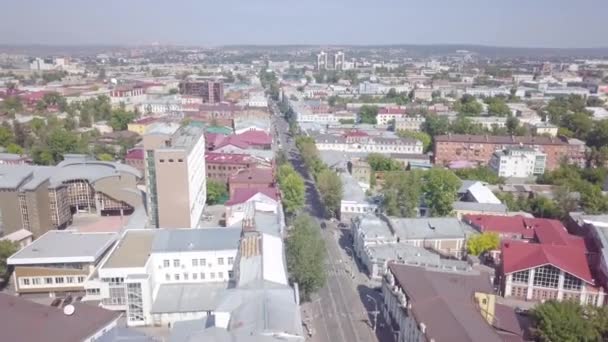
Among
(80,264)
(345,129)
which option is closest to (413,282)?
(80,264)

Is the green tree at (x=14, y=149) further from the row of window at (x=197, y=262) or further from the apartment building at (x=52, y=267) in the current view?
the row of window at (x=197, y=262)

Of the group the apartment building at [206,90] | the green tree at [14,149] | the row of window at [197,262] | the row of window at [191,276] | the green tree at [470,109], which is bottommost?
the row of window at [191,276]

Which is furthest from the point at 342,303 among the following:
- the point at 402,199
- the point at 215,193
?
the point at 215,193

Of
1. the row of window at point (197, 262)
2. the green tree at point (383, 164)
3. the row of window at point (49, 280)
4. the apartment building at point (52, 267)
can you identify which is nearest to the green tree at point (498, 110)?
the green tree at point (383, 164)

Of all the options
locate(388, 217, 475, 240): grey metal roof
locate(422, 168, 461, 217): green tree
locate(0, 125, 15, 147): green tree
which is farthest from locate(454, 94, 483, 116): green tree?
locate(0, 125, 15, 147): green tree

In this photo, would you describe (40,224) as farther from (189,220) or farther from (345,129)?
(345,129)

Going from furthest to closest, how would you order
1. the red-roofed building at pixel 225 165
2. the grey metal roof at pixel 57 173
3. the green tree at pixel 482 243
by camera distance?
the red-roofed building at pixel 225 165 < the grey metal roof at pixel 57 173 < the green tree at pixel 482 243

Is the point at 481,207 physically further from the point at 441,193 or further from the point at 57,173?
the point at 57,173

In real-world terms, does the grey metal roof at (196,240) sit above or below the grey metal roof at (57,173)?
below
